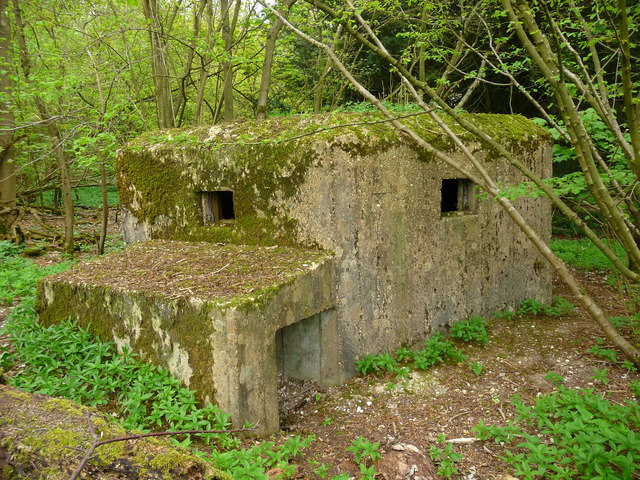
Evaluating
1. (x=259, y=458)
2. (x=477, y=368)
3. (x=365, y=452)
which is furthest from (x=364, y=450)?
(x=477, y=368)

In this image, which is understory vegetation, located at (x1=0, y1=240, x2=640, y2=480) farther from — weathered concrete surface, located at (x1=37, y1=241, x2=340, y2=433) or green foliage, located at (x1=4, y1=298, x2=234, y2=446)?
weathered concrete surface, located at (x1=37, y1=241, x2=340, y2=433)

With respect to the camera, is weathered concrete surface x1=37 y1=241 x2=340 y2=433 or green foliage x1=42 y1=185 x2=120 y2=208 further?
green foliage x1=42 y1=185 x2=120 y2=208

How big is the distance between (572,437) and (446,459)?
1025 millimetres

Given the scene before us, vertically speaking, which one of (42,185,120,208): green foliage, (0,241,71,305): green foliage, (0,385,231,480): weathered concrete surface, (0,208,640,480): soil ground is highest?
(42,185,120,208): green foliage

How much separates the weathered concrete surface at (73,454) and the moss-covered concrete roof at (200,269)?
1945 mm

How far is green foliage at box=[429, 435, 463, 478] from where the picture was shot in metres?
3.26

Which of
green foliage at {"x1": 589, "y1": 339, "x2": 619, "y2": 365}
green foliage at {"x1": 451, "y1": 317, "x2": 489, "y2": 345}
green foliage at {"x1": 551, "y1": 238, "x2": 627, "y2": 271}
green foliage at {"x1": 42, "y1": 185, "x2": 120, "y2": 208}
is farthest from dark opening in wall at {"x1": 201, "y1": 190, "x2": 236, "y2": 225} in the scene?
green foliage at {"x1": 42, "y1": 185, "x2": 120, "y2": 208}

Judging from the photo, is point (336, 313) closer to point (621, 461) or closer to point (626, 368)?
point (621, 461)

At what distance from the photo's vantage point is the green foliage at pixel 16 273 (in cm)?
658

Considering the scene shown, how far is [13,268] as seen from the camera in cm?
802

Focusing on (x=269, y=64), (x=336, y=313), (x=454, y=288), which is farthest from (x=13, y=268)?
(x=454, y=288)

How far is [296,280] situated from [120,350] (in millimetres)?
1825

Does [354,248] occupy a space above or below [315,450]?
above

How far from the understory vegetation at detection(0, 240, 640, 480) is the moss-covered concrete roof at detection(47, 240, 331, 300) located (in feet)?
2.05
